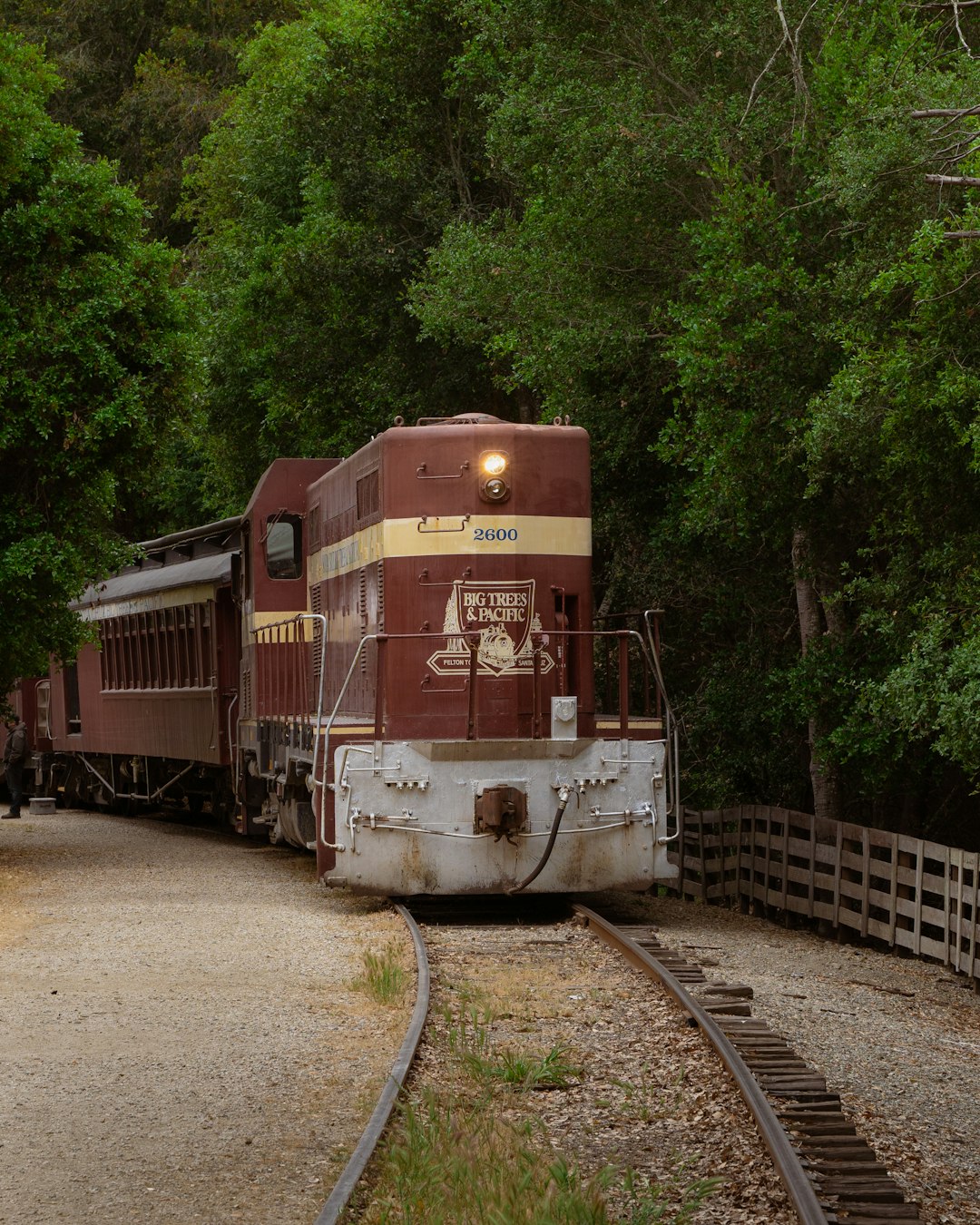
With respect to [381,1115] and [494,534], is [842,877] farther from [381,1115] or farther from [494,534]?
[381,1115]

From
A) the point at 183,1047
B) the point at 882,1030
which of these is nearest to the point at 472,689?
the point at 882,1030

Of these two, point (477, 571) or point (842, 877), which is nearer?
point (477, 571)

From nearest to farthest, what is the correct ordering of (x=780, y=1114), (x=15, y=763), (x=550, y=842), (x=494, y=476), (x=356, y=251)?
1. (x=780, y=1114)
2. (x=550, y=842)
3. (x=494, y=476)
4. (x=15, y=763)
5. (x=356, y=251)

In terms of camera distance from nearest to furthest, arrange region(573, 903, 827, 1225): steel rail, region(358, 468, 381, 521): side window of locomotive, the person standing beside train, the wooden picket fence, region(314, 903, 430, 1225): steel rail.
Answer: region(314, 903, 430, 1225): steel rail, region(573, 903, 827, 1225): steel rail, region(358, 468, 381, 521): side window of locomotive, the wooden picket fence, the person standing beside train

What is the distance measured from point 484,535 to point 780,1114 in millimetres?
6755

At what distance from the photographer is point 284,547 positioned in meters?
16.6

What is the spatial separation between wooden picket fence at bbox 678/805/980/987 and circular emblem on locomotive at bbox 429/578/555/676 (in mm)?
3835

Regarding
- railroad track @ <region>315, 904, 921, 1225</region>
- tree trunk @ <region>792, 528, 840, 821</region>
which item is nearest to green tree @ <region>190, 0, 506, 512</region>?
tree trunk @ <region>792, 528, 840, 821</region>

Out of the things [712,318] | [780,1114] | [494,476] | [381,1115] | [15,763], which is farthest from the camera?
[15,763]

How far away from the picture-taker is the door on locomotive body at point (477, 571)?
12812 millimetres

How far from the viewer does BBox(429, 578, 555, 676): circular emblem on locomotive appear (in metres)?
12.8

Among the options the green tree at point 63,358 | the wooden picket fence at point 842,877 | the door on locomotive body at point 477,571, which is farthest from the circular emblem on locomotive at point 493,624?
the green tree at point 63,358

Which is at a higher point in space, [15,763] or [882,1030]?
[15,763]

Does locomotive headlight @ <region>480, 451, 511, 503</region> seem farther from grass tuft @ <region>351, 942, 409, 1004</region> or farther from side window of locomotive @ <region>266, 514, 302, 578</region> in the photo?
side window of locomotive @ <region>266, 514, 302, 578</region>
